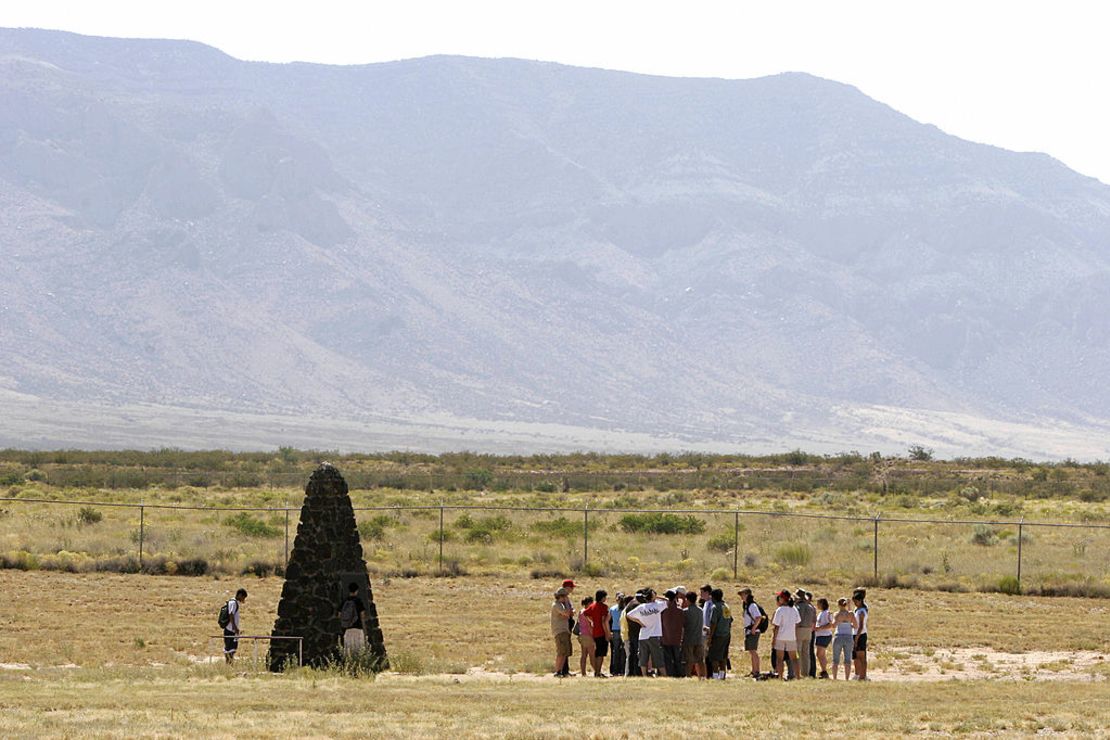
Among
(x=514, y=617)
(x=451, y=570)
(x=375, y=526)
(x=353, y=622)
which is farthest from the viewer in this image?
(x=375, y=526)

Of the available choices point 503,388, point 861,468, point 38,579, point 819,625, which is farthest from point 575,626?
point 503,388

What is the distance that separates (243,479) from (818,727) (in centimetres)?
5468

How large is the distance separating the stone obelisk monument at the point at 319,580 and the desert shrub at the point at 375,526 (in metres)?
21.0

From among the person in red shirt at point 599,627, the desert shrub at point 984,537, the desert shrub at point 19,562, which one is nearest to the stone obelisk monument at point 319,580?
the person in red shirt at point 599,627

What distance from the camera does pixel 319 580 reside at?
927 inches

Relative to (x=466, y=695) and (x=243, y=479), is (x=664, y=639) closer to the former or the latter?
(x=466, y=695)

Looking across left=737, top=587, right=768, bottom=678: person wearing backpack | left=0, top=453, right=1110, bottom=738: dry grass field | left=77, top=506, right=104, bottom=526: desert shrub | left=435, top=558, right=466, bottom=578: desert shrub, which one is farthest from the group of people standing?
left=77, top=506, right=104, bottom=526: desert shrub

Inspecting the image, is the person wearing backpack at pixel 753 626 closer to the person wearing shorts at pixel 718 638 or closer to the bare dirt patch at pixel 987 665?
the person wearing shorts at pixel 718 638

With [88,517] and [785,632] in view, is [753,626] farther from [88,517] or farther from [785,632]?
[88,517]

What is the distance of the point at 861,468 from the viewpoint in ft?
291

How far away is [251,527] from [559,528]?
8090mm

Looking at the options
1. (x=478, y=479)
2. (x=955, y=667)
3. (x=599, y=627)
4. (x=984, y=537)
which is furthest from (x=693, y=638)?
(x=478, y=479)

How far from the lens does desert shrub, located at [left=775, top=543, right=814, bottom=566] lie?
1606 inches

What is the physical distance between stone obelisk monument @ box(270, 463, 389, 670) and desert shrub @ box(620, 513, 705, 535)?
24964 millimetres
